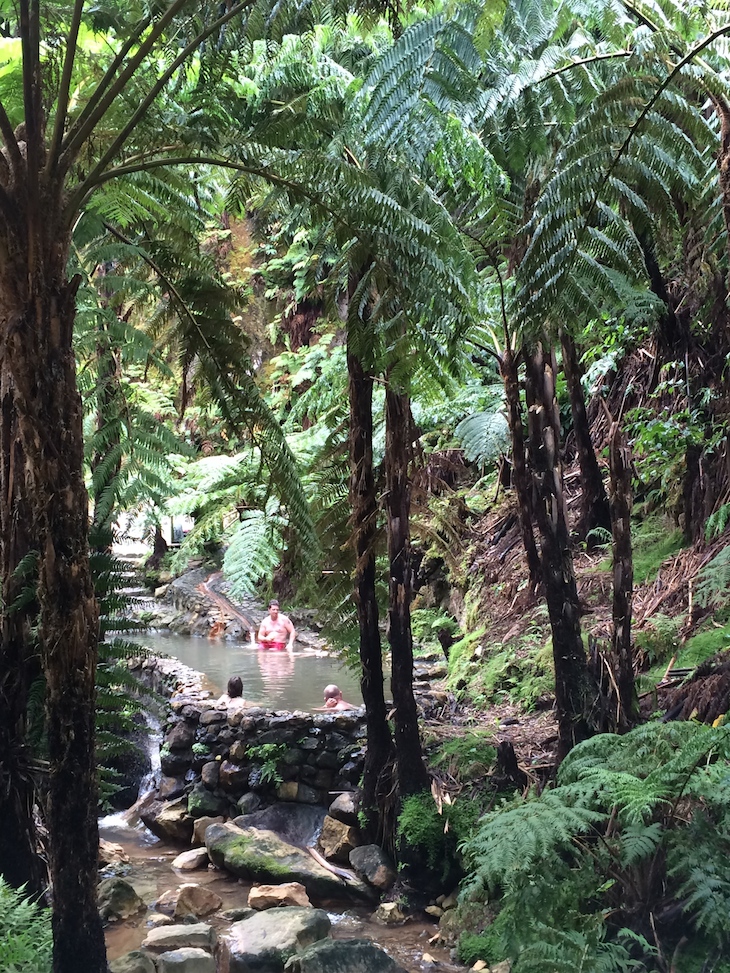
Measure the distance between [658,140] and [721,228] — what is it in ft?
3.28

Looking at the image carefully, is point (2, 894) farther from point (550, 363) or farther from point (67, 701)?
point (550, 363)

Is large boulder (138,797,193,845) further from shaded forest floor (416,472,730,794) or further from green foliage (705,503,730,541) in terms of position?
green foliage (705,503,730,541)

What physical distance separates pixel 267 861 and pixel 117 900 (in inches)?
30.9

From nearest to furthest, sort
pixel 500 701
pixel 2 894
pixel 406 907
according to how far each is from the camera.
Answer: pixel 2 894 → pixel 406 907 → pixel 500 701

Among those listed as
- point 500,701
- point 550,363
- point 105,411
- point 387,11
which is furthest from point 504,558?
point 387,11

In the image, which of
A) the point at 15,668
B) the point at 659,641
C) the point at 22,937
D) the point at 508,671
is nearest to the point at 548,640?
the point at 508,671

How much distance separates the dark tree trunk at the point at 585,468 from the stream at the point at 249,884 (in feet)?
7.42

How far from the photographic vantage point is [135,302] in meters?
3.99

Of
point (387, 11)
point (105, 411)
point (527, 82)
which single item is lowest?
point (105, 411)

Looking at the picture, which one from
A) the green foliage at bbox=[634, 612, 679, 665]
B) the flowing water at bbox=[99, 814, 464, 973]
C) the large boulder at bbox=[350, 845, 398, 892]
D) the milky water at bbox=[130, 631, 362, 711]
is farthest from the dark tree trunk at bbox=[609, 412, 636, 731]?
the milky water at bbox=[130, 631, 362, 711]

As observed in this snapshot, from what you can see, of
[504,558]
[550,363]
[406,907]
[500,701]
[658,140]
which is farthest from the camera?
[504,558]

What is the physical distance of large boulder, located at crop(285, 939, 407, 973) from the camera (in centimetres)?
293

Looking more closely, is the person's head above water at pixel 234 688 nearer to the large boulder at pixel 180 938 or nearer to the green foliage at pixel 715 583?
the large boulder at pixel 180 938

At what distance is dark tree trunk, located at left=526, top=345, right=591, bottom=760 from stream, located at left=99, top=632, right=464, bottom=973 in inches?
43.1
